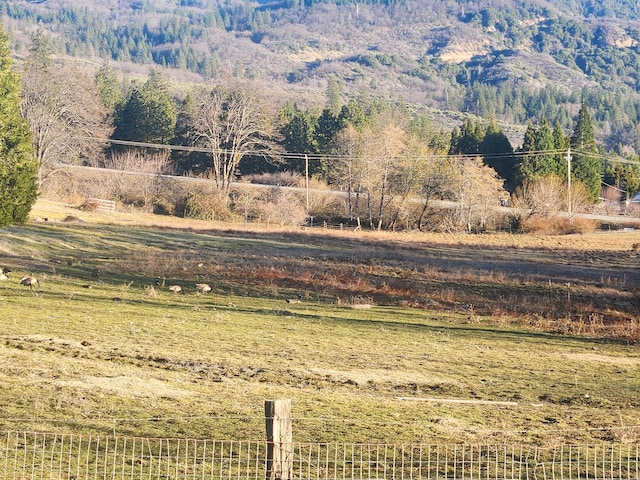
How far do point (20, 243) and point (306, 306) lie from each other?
15.4 m

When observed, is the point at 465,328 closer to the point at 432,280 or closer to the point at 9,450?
the point at 432,280

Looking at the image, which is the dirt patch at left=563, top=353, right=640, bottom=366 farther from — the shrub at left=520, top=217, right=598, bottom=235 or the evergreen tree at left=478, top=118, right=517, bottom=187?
the evergreen tree at left=478, top=118, right=517, bottom=187

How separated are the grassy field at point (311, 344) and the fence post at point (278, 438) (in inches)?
190

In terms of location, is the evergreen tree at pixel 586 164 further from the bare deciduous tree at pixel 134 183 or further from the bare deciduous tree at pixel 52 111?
the bare deciduous tree at pixel 52 111

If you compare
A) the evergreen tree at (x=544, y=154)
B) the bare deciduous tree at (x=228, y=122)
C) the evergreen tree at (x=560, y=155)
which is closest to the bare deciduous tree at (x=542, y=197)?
the evergreen tree at (x=544, y=154)

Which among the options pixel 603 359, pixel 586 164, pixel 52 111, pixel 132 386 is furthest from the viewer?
pixel 586 164

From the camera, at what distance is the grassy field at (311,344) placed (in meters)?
14.9

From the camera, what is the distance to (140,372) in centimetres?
1784

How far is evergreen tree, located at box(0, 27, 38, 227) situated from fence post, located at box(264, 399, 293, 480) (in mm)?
33887

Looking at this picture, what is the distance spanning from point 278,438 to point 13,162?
36688mm

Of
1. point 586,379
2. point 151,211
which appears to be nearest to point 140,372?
point 586,379

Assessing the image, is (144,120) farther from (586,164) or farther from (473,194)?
(586,164)

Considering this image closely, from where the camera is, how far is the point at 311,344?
23078 mm

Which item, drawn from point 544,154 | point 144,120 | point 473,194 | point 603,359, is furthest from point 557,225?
point 603,359
